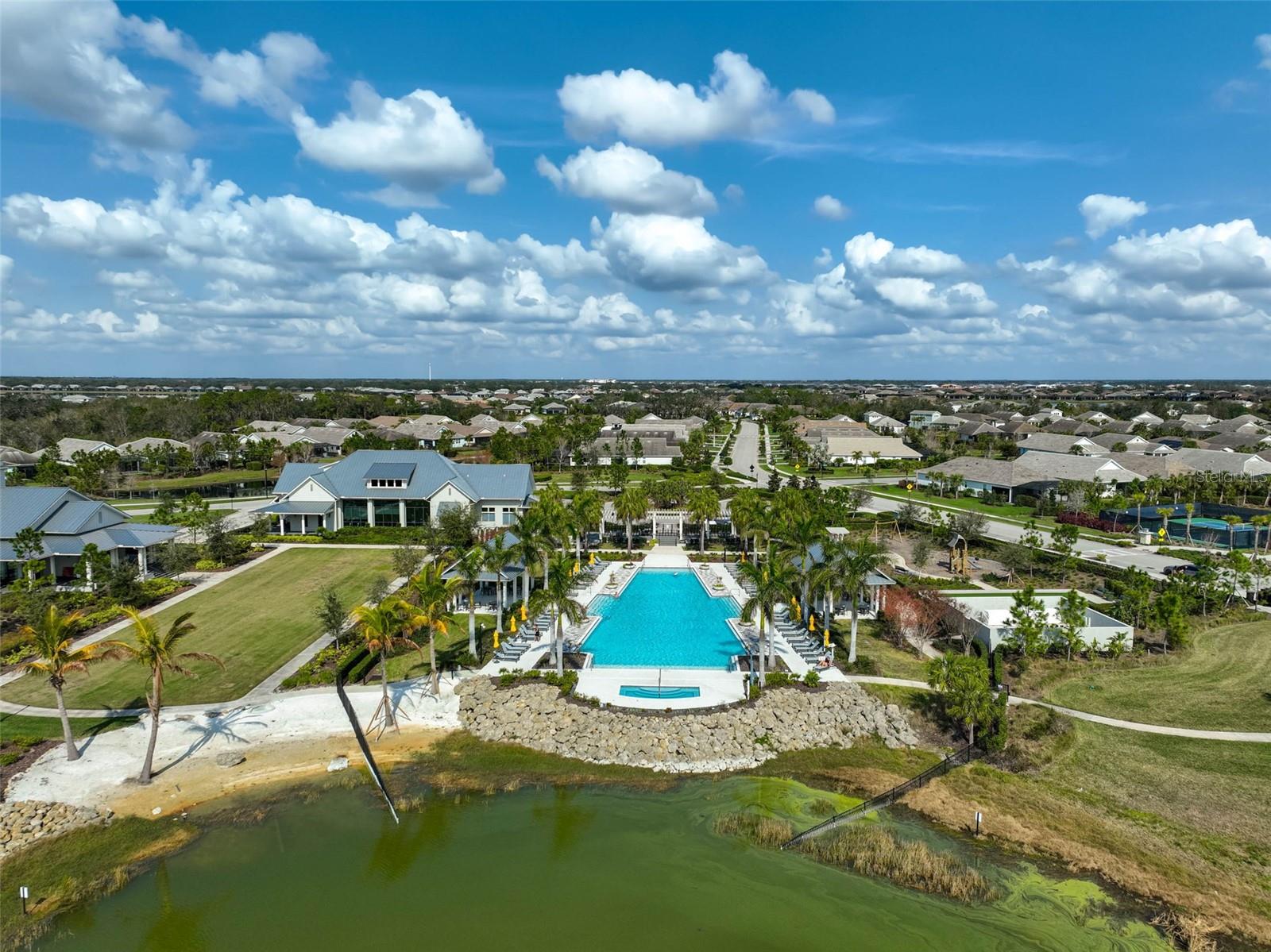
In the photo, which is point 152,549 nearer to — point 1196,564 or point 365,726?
point 365,726

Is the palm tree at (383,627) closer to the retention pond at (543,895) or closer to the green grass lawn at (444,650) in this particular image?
the green grass lawn at (444,650)

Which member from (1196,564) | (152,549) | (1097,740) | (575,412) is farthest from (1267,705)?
(575,412)

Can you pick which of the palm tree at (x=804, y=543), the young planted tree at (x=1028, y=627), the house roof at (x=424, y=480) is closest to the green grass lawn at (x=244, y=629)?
the house roof at (x=424, y=480)

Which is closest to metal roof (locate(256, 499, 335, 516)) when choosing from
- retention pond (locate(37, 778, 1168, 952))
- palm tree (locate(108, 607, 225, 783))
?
palm tree (locate(108, 607, 225, 783))

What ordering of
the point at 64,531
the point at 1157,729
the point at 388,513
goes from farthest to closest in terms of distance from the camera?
the point at 388,513 < the point at 64,531 < the point at 1157,729

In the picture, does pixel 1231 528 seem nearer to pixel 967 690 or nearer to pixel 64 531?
pixel 967 690

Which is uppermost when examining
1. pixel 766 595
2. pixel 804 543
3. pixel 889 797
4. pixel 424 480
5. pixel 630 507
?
pixel 424 480

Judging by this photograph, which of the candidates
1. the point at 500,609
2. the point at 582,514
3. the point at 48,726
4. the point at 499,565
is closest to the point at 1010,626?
the point at 499,565
